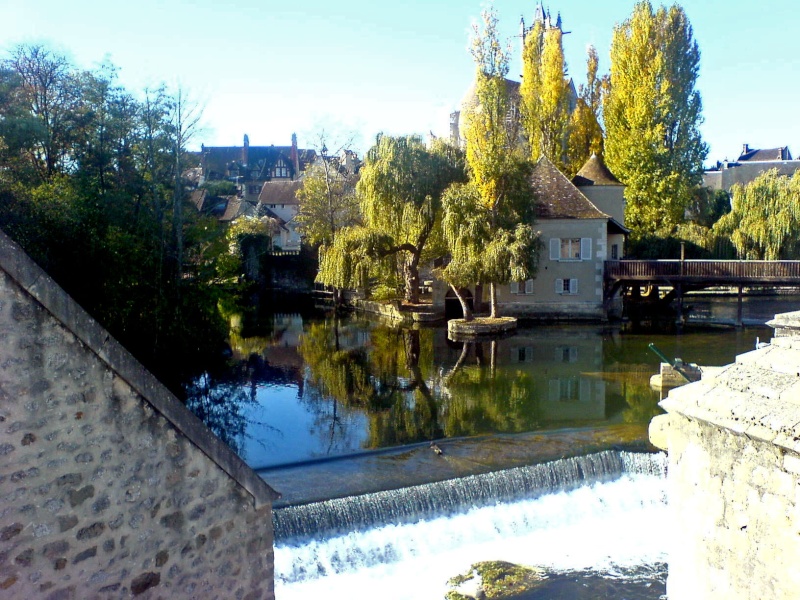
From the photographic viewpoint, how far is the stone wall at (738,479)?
286 cm

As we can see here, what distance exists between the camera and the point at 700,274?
28188 millimetres

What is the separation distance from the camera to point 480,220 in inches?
1049

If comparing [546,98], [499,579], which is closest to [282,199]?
[546,98]

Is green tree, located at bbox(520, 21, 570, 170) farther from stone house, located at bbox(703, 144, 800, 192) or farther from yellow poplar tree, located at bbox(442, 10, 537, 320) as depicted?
stone house, located at bbox(703, 144, 800, 192)

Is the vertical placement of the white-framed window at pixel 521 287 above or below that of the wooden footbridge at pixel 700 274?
below

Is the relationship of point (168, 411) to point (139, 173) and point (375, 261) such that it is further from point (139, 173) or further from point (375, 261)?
point (375, 261)

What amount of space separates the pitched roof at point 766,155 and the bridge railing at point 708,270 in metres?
40.5

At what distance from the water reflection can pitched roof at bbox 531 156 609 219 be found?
5621 millimetres

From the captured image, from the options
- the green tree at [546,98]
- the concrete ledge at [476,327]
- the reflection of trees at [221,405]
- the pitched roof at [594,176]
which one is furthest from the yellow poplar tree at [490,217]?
the green tree at [546,98]

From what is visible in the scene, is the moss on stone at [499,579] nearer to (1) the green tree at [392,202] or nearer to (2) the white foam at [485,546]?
(2) the white foam at [485,546]

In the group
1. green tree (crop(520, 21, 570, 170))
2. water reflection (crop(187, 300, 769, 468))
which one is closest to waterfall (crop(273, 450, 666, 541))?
water reflection (crop(187, 300, 769, 468))

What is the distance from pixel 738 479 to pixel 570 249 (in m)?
28.2

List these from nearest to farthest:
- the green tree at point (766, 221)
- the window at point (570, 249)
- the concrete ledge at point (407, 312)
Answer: the window at point (570, 249) < the concrete ledge at point (407, 312) < the green tree at point (766, 221)

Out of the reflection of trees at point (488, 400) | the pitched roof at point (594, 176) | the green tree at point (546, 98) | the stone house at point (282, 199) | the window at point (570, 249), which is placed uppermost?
the green tree at point (546, 98)
